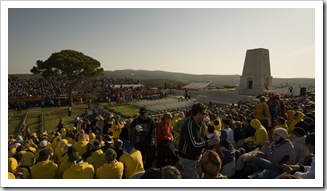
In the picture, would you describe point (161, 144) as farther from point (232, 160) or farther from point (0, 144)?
point (0, 144)

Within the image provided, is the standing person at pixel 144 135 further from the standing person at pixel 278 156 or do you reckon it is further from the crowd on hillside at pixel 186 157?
the standing person at pixel 278 156

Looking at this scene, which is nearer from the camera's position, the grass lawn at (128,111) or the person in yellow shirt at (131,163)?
the person in yellow shirt at (131,163)

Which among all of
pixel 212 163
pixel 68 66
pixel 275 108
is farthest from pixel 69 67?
pixel 212 163

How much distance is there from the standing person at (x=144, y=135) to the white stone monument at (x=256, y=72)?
87.0ft

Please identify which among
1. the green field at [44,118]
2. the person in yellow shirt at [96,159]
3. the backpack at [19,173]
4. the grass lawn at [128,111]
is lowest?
the green field at [44,118]

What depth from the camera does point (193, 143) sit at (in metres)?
4.02

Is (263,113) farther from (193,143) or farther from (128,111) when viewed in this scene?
(128,111)

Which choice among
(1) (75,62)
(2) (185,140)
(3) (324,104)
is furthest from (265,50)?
(2) (185,140)

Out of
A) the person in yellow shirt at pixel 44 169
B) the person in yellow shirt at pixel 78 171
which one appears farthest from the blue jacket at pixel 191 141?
the person in yellow shirt at pixel 44 169

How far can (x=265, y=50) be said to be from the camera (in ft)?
97.2

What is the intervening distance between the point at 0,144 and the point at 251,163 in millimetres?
5001

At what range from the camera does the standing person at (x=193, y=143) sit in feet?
13.2

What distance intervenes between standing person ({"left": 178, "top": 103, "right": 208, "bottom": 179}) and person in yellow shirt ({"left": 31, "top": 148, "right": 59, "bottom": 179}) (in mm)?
2464

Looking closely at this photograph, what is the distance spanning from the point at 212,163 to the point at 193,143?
854mm
